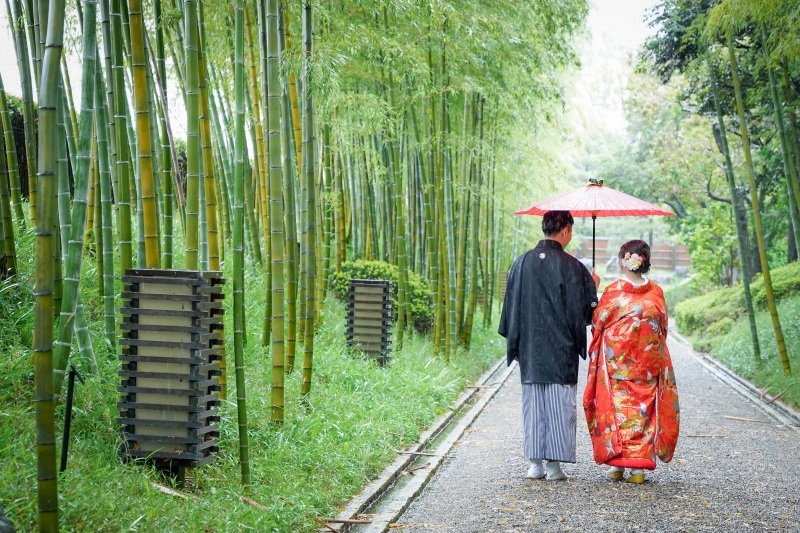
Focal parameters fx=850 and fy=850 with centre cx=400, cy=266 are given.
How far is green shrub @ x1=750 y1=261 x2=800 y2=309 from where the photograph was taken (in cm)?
1352

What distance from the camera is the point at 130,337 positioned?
364cm

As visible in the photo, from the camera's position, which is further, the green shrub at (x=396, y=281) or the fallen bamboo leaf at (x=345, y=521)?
the green shrub at (x=396, y=281)

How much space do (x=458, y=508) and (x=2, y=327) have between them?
245 cm

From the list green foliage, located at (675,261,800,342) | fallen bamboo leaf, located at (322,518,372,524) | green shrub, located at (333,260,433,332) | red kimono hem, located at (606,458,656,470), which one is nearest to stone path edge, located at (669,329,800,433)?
green foliage, located at (675,261,800,342)

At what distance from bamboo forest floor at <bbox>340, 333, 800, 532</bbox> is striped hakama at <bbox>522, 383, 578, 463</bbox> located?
0.17m

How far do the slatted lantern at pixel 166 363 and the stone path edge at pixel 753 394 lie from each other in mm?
4921

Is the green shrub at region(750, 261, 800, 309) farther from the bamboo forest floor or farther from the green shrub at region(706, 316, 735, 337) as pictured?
the bamboo forest floor

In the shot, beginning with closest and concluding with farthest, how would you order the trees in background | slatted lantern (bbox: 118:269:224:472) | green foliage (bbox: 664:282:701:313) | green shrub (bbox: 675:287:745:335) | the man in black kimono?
slatted lantern (bbox: 118:269:224:472)
the man in black kimono
the trees in background
green shrub (bbox: 675:287:745:335)
green foliage (bbox: 664:282:701:313)

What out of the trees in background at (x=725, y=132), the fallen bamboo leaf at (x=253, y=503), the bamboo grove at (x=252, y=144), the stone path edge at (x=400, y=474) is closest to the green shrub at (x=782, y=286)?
the trees in background at (x=725, y=132)

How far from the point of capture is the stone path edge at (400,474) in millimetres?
3848

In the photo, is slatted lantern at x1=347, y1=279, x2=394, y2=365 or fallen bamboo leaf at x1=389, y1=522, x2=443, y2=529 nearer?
fallen bamboo leaf at x1=389, y1=522, x2=443, y2=529

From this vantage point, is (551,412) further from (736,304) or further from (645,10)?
(736,304)

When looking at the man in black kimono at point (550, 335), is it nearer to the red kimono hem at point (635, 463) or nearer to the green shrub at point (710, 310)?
the red kimono hem at point (635, 463)

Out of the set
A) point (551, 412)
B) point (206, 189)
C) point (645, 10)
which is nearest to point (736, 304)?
point (645, 10)
